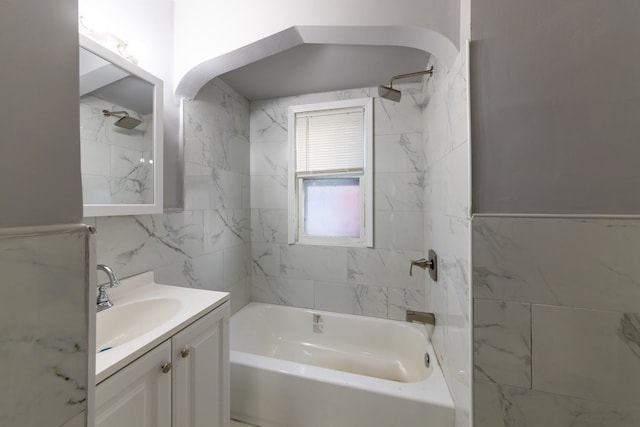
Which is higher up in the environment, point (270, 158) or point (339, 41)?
point (339, 41)

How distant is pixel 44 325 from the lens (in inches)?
12.5

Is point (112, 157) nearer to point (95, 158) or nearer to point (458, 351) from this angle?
point (95, 158)

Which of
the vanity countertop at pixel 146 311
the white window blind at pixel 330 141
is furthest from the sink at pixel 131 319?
the white window blind at pixel 330 141

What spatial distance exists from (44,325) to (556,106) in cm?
126

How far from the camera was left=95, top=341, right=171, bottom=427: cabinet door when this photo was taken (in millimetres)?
701

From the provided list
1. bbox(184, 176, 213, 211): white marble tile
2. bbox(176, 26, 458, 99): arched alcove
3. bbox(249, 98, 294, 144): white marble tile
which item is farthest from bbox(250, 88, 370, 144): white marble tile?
bbox(176, 26, 458, 99): arched alcove

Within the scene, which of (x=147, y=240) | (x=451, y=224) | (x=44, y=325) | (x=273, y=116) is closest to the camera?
(x=44, y=325)

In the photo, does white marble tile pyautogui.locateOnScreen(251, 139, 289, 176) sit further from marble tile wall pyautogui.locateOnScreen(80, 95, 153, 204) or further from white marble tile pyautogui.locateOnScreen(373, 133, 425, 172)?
marble tile wall pyautogui.locateOnScreen(80, 95, 153, 204)

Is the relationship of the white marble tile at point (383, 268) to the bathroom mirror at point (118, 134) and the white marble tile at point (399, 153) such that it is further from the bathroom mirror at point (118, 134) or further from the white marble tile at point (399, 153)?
the bathroom mirror at point (118, 134)

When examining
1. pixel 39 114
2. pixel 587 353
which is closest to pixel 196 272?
pixel 39 114

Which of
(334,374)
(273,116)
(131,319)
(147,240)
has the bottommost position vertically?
(334,374)

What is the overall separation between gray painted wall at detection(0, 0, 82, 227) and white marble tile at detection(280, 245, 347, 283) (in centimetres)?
194

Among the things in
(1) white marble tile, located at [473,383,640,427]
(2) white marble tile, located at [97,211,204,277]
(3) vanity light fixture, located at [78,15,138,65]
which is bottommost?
(1) white marble tile, located at [473,383,640,427]

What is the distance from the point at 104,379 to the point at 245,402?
1053 mm
